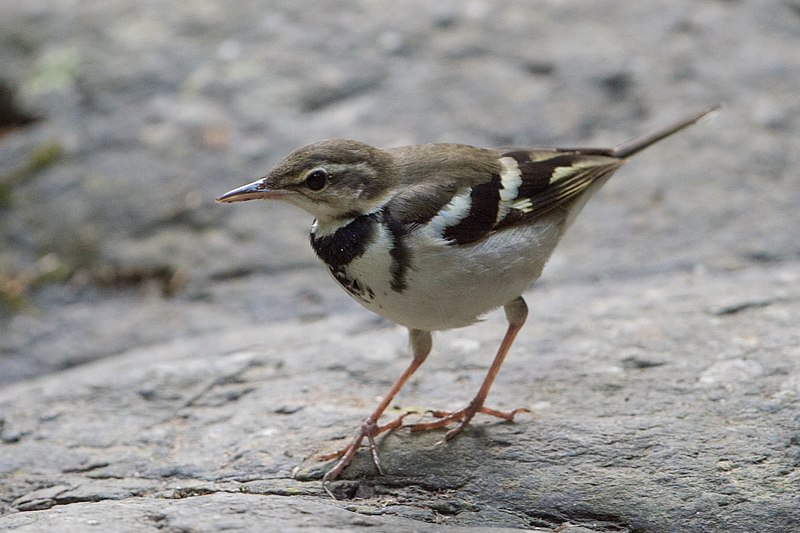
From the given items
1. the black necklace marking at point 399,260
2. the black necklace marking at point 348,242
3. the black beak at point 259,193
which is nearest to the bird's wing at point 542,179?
the black necklace marking at point 399,260

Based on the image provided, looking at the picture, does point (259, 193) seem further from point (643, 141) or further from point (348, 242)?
point (643, 141)

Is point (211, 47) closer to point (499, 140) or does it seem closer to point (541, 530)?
point (499, 140)

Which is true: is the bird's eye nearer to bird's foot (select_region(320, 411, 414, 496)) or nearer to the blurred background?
bird's foot (select_region(320, 411, 414, 496))

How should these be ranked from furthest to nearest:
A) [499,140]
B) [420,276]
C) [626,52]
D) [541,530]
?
[626,52]
[499,140]
[420,276]
[541,530]

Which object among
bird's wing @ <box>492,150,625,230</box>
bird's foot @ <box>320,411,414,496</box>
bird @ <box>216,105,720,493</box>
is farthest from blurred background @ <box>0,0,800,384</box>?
bird's foot @ <box>320,411,414,496</box>

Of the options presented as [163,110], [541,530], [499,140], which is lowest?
[541,530]

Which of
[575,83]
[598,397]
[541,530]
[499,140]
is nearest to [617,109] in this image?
[575,83]

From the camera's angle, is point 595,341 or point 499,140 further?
point 499,140

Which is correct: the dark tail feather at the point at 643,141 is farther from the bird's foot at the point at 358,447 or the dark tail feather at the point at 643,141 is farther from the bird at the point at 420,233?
the bird's foot at the point at 358,447
